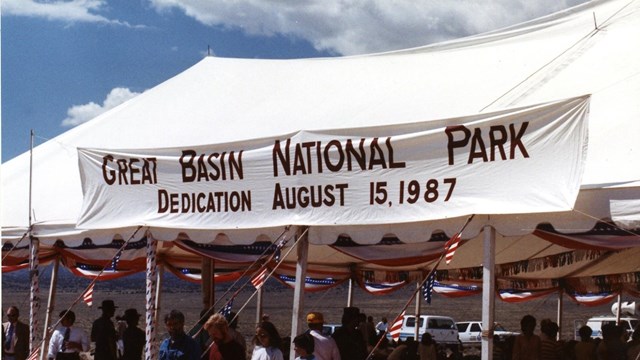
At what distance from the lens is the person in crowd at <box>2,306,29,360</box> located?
12992mm

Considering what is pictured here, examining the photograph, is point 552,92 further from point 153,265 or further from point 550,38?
point 153,265

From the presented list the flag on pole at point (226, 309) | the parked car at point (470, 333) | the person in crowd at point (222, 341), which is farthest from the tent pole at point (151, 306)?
the parked car at point (470, 333)

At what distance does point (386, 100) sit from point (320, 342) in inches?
168

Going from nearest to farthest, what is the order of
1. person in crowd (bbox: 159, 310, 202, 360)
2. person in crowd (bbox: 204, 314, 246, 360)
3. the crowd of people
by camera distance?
person in crowd (bbox: 204, 314, 246, 360), the crowd of people, person in crowd (bbox: 159, 310, 202, 360)

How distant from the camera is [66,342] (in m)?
11.7

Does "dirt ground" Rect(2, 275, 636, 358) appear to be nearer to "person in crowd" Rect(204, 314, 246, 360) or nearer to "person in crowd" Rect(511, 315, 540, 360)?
"person in crowd" Rect(511, 315, 540, 360)

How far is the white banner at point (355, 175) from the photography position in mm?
8125

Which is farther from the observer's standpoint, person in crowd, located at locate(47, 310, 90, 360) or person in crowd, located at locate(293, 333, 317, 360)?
person in crowd, located at locate(47, 310, 90, 360)

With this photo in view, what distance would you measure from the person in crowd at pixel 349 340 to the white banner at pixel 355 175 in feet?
4.53

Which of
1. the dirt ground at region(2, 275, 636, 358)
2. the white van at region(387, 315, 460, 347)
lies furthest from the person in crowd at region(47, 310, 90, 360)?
the white van at region(387, 315, 460, 347)

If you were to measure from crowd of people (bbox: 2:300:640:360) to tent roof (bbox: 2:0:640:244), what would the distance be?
1.15 metres

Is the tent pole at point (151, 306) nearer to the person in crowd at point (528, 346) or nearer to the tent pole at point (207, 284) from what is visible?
the tent pole at point (207, 284)

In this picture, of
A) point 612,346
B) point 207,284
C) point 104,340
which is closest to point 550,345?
point 612,346

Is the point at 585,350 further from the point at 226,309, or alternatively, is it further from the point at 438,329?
the point at 438,329
